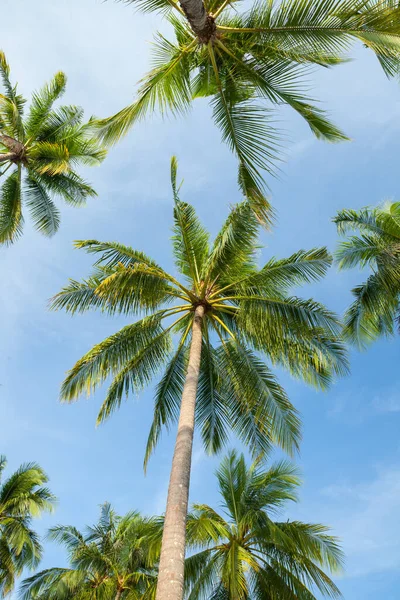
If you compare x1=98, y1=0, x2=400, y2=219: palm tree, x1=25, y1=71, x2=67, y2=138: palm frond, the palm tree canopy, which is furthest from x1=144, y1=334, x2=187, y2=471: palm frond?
x1=25, y1=71, x2=67, y2=138: palm frond

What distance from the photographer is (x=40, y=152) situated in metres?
16.2

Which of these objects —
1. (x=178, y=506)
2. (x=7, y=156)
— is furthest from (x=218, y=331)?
(x=7, y=156)

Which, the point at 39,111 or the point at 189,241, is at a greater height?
the point at 39,111

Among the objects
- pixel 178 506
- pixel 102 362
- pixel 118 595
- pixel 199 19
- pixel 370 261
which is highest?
pixel 370 261

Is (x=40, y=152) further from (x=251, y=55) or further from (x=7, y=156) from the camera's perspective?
(x=251, y=55)

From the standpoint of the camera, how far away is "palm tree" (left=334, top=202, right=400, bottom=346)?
1686 centimetres

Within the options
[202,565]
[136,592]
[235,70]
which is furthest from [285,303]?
[136,592]

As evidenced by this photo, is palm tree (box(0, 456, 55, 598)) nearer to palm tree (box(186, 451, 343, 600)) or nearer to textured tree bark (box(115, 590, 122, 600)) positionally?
textured tree bark (box(115, 590, 122, 600))

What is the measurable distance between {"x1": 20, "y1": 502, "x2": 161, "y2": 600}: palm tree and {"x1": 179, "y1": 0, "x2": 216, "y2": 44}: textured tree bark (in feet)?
41.3

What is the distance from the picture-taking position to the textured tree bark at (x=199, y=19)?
7.00 m

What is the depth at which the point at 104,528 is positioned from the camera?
21.2 meters

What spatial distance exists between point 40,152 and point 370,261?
10.8 metres

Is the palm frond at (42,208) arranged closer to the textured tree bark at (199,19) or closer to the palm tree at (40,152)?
the palm tree at (40,152)

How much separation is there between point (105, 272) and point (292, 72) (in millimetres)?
5462
